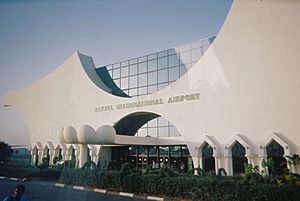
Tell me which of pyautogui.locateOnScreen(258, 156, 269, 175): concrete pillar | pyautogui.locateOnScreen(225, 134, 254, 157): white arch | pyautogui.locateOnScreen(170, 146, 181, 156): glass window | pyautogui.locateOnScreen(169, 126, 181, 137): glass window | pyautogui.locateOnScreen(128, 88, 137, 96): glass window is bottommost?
pyautogui.locateOnScreen(258, 156, 269, 175): concrete pillar

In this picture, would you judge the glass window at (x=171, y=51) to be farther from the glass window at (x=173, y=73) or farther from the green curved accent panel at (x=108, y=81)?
the green curved accent panel at (x=108, y=81)

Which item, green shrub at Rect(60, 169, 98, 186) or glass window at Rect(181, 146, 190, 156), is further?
glass window at Rect(181, 146, 190, 156)

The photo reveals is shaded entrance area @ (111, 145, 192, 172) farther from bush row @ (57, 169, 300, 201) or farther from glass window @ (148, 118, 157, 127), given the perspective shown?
bush row @ (57, 169, 300, 201)

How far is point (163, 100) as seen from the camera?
73.8ft

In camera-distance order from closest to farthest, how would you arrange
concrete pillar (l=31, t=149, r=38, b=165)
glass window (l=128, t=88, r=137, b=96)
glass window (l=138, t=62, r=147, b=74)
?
glass window (l=138, t=62, r=147, b=74) < glass window (l=128, t=88, r=137, b=96) < concrete pillar (l=31, t=149, r=38, b=165)

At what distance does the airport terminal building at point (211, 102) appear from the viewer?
1639cm

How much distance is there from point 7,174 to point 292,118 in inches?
853

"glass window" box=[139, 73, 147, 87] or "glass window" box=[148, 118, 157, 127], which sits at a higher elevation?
"glass window" box=[139, 73, 147, 87]

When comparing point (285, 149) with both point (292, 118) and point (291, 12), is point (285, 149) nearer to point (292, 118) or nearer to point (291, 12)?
point (292, 118)

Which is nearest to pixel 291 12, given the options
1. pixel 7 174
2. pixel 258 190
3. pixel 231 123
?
pixel 231 123

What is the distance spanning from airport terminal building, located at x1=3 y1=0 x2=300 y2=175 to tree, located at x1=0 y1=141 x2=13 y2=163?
21.2 ft

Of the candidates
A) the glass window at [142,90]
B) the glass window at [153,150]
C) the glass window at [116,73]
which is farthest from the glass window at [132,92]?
→ the glass window at [153,150]

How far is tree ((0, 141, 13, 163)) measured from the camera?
29.2 metres

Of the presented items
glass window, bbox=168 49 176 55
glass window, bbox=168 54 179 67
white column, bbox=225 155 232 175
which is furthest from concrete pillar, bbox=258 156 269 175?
glass window, bbox=168 49 176 55
